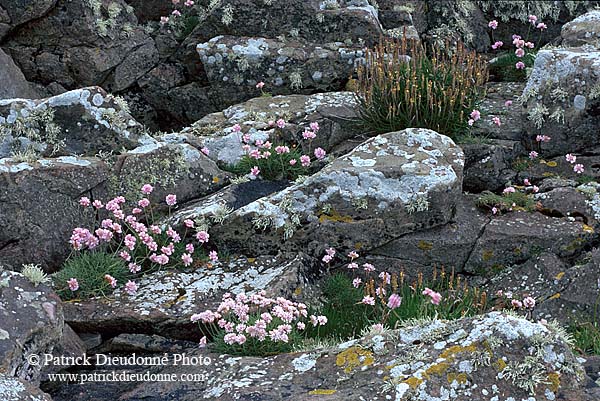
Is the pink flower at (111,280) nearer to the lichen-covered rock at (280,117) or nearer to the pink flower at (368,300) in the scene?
the pink flower at (368,300)

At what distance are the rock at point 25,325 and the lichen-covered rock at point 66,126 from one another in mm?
2597

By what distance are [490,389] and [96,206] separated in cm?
436

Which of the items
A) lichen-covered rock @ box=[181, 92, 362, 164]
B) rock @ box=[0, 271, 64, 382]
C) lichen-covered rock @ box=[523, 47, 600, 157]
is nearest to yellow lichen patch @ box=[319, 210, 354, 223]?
lichen-covered rock @ box=[181, 92, 362, 164]

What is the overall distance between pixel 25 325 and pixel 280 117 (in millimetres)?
4855

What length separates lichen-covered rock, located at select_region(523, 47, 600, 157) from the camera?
9.05 meters

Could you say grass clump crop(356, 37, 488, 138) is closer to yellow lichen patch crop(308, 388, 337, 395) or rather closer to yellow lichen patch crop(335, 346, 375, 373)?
yellow lichen patch crop(335, 346, 375, 373)

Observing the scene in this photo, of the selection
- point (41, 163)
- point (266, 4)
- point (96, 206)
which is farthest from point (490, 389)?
point (266, 4)

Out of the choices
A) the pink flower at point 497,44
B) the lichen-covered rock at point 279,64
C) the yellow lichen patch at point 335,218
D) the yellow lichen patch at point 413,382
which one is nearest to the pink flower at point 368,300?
the yellow lichen patch at point 335,218

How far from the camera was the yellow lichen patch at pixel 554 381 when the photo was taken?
15.6ft

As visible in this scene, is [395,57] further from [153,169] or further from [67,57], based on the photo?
[67,57]

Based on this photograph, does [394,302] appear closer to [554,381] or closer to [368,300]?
[368,300]

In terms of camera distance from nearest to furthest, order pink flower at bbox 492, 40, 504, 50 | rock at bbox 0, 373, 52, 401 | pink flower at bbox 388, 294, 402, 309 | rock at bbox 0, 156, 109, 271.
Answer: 1. rock at bbox 0, 373, 52, 401
2. pink flower at bbox 388, 294, 402, 309
3. rock at bbox 0, 156, 109, 271
4. pink flower at bbox 492, 40, 504, 50

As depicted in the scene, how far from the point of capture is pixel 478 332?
16.4ft

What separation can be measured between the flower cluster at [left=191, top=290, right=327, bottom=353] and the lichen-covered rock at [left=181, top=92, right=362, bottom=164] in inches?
111
